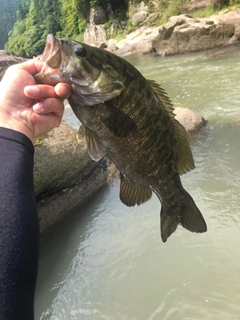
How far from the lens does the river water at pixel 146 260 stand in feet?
10.7

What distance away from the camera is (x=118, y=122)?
1818 mm

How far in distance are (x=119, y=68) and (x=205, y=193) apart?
10.6 feet

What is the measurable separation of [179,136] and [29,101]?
0.94 m

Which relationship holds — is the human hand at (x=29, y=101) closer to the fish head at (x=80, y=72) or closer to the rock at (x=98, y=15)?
the fish head at (x=80, y=72)

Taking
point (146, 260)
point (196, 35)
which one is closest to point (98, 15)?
point (196, 35)

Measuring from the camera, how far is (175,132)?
2.12 metres

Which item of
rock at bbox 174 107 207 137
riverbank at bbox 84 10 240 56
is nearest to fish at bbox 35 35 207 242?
rock at bbox 174 107 207 137

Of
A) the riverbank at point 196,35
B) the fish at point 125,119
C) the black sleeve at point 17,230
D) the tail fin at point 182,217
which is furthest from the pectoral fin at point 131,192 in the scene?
the riverbank at point 196,35

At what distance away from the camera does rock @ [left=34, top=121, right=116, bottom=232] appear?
4723 millimetres

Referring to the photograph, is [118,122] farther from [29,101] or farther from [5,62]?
[5,62]

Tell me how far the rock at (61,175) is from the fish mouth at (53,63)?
9.84ft

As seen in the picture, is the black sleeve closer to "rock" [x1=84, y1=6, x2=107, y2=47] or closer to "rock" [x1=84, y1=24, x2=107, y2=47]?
"rock" [x1=84, y1=24, x2=107, y2=47]

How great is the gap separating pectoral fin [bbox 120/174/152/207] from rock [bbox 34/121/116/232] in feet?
8.95

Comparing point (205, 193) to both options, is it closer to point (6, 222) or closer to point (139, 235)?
point (139, 235)
